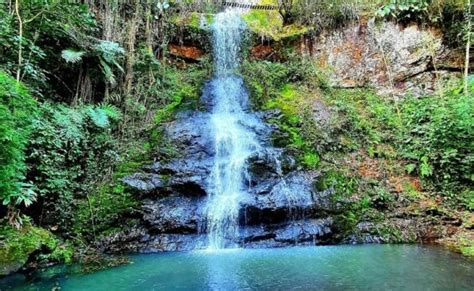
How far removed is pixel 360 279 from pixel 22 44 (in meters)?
6.78

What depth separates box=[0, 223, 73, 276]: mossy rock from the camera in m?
4.95

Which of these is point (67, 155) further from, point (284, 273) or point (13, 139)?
point (284, 273)

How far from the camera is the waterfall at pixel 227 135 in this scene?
22.8 ft

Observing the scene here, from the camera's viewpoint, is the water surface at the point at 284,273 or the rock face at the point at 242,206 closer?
the water surface at the point at 284,273

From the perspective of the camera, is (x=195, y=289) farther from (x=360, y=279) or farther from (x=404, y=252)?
(x=404, y=252)

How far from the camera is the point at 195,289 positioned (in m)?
4.31

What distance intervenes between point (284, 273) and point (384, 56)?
28.1ft

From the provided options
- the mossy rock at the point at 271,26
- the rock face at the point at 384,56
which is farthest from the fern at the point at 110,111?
the rock face at the point at 384,56

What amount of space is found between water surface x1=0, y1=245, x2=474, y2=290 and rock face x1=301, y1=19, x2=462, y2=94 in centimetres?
626

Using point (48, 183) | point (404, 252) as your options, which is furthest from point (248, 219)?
point (48, 183)

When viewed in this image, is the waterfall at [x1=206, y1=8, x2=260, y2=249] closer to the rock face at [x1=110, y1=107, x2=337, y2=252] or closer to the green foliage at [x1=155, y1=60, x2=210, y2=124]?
the rock face at [x1=110, y1=107, x2=337, y2=252]

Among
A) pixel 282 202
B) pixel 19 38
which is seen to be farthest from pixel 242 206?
pixel 19 38

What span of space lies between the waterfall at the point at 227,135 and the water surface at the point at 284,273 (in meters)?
0.88

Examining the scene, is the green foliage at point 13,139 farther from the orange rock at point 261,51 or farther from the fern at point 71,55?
the orange rock at point 261,51
